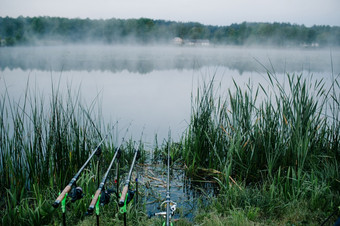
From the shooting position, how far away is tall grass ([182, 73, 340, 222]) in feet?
8.32

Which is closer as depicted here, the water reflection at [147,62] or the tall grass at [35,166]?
the tall grass at [35,166]

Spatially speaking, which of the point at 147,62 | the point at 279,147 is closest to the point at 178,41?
the point at 147,62

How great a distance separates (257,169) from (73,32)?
1089 inches

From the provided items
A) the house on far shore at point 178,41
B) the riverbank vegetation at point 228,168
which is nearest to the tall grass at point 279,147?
the riverbank vegetation at point 228,168

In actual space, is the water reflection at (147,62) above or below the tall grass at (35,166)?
above

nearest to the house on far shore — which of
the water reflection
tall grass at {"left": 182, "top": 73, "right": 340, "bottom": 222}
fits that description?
the water reflection

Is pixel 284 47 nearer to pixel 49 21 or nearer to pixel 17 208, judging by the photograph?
pixel 49 21

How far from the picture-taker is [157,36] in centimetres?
3284

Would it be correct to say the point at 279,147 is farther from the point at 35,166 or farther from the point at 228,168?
the point at 35,166

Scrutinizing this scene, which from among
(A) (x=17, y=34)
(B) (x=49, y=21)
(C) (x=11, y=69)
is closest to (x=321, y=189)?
(C) (x=11, y=69)

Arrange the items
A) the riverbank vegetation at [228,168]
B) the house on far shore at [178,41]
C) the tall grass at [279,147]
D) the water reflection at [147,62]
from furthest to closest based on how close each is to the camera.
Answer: the house on far shore at [178,41]
the water reflection at [147,62]
the tall grass at [279,147]
the riverbank vegetation at [228,168]

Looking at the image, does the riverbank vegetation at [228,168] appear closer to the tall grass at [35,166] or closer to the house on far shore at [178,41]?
the tall grass at [35,166]

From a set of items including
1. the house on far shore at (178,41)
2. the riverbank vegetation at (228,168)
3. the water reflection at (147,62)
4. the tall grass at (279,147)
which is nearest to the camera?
the riverbank vegetation at (228,168)

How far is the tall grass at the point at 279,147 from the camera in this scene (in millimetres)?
2537
